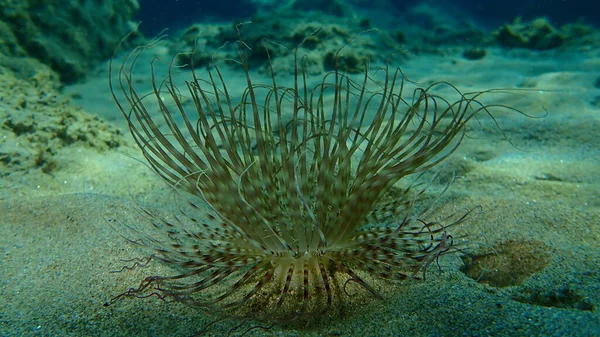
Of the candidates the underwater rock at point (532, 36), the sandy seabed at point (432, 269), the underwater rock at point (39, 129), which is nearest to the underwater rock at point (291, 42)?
the underwater rock at point (39, 129)

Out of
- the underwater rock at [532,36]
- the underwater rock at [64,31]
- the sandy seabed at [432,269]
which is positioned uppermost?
the underwater rock at [64,31]

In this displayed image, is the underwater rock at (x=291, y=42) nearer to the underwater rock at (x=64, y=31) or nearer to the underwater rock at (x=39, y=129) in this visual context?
the underwater rock at (x=64, y=31)

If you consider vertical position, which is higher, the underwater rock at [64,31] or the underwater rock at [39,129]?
the underwater rock at [64,31]

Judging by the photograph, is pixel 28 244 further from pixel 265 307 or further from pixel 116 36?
pixel 116 36

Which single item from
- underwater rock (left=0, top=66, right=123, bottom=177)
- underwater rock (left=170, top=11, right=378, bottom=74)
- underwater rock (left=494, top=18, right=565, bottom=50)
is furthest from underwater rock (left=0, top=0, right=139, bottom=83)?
underwater rock (left=494, top=18, right=565, bottom=50)

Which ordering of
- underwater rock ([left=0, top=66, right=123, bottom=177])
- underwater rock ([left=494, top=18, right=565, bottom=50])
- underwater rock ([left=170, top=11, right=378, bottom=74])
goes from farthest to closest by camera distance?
underwater rock ([left=494, top=18, right=565, bottom=50]) < underwater rock ([left=170, top=11, right=378, bottom=74]) < underwater rock ([left=0, top=66, right=123, bottom=177])

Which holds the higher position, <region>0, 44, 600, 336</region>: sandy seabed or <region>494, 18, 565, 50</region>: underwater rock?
<region>494, 18, 565, 50</region>: underwater rock

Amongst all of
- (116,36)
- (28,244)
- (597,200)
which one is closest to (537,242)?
(597,200)

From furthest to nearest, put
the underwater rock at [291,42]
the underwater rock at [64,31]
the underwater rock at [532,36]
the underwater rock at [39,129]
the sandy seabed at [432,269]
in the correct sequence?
the underwater rock at [532,36], the underwater rock at [291,42], the underwater rock at [64,31], the underwater rock at [39,129], the sandy seabed at [432,269]

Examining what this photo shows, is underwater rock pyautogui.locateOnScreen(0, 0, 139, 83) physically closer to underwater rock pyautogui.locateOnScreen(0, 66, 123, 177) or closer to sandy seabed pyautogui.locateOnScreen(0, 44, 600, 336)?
underwater rock pyautogui.locateOnScreen(0, 66, 123, 177)
